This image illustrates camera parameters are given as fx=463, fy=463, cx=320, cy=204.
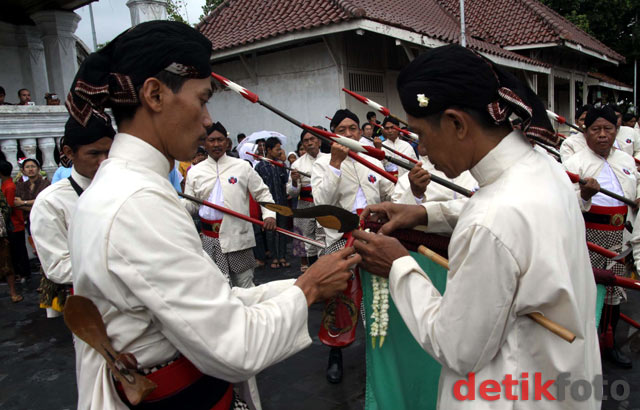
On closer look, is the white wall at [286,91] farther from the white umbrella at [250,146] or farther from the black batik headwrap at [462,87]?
the black batik headwrap at [462,87]

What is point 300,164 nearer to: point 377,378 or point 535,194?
point 377,378

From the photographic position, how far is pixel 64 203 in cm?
301

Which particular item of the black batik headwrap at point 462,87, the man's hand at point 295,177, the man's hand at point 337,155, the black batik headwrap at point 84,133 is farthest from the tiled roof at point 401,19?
the black batik headwrap at point 462,87

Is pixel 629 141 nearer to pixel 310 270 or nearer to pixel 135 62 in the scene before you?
pixel 310 270

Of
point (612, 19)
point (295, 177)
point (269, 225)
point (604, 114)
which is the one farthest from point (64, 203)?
point (612, 19)

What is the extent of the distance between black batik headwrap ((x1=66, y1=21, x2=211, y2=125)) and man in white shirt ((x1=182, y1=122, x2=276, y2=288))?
344 cm

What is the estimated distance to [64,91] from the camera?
33.6ft

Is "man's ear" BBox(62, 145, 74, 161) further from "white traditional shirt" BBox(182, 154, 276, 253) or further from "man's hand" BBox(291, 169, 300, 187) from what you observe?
"man's hand" BBox(291, 169, 300, 187)

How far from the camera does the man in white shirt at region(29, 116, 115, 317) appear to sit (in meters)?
2.85

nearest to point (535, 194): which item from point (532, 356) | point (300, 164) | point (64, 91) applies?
point (532, 356)

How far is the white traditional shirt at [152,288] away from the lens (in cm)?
122

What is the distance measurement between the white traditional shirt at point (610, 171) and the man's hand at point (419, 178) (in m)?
1.85

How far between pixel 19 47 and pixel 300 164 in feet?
28.9

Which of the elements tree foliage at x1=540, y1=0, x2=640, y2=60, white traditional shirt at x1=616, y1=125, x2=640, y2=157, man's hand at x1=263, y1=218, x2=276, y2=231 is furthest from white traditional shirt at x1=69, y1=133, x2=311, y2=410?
tree foliage at x1=540, y1=0, x2=640, y2=60
